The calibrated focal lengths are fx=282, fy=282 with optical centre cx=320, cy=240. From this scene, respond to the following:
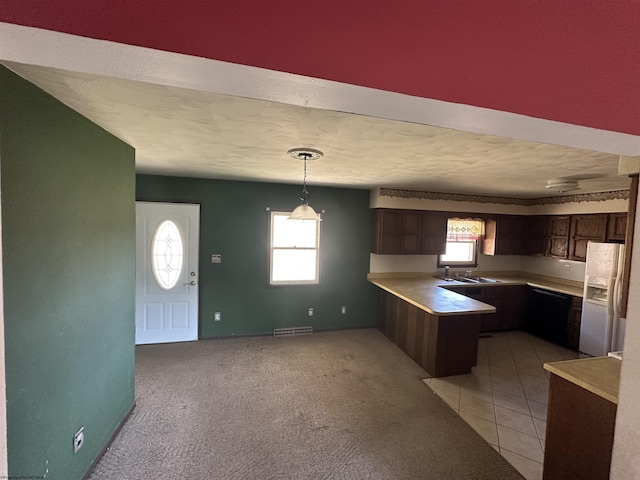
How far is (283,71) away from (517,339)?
17.8 feet

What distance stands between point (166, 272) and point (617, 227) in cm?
633

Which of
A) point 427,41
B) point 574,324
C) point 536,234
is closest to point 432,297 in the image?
point 574,324

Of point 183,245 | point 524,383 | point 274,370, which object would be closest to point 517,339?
point 524,383

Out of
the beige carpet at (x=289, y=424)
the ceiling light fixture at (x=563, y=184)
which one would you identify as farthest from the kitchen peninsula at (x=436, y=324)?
the ceiling light fixture at (x=563, y=184)

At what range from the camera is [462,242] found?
17.5 ft

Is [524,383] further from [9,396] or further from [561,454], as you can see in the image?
[9,396]

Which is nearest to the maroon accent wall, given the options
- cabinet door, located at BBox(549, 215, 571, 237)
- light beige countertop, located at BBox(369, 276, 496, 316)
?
light beige countertop, located at BBox(369, 276, 496, 316)

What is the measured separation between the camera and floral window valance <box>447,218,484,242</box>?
5141 mm

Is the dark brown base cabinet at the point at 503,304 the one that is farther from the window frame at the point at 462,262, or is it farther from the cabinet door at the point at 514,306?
the window frame at the point at 462,262

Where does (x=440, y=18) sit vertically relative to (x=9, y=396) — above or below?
above

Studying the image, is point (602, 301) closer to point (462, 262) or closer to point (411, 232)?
point (462, 262)

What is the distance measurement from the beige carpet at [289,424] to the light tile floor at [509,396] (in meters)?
0.16

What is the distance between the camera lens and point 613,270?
3.62 metres

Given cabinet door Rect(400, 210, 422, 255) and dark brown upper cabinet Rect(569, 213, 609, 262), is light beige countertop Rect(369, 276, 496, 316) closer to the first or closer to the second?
cabinet door Rect(400, 210, 422, 255)
